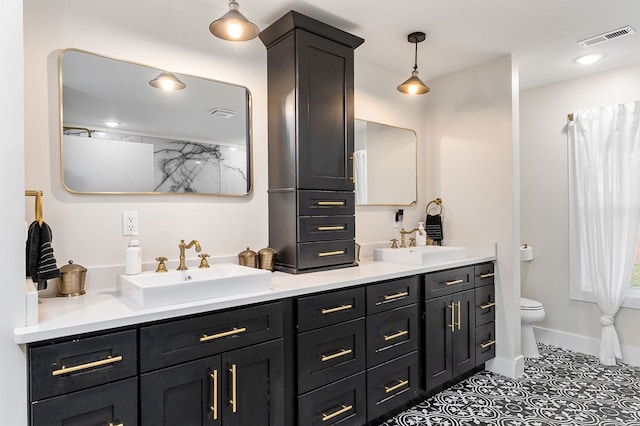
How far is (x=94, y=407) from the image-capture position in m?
1.35

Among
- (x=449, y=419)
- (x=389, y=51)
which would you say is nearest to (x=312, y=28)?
(x=389, y=51)

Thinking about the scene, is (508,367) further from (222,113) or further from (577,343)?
(222,113)

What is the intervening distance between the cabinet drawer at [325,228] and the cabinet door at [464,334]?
0.94 m

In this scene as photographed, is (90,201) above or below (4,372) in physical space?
above

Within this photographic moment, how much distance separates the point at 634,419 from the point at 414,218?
202cm

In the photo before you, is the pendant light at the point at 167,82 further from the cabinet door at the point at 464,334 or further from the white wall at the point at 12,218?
the cabinet door at the point at 464,334

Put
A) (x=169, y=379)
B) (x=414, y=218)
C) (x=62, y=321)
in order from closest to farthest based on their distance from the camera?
(x=62, y=321) → (x=169, y=379) → (x=414, y=218)

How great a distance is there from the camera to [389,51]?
2975 mm

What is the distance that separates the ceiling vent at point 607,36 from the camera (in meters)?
2.63

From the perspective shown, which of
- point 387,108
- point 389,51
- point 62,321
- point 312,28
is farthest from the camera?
point 387,108

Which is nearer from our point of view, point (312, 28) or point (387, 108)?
point (312, 28)

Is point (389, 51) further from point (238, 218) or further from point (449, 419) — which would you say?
point (449, 419)

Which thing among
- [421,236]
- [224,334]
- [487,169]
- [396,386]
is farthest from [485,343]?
[224,334]

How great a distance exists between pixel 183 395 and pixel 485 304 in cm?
243
